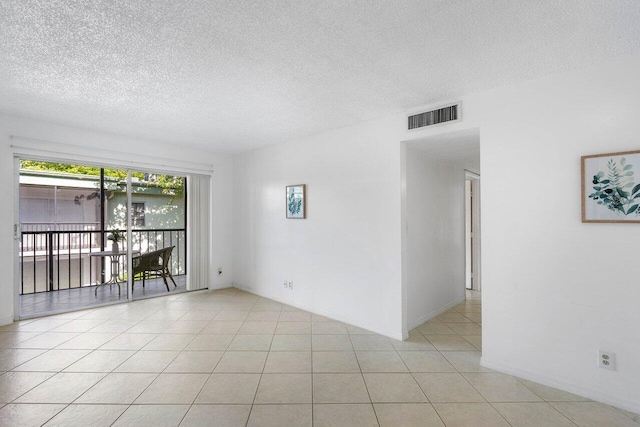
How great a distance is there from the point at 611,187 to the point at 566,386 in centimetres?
155

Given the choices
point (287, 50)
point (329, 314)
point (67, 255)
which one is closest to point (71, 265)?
point (67, 255)

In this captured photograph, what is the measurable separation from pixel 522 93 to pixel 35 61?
389 cm

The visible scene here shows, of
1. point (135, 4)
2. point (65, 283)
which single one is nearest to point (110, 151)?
point (65, 283)

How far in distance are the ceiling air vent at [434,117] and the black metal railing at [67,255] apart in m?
4.85

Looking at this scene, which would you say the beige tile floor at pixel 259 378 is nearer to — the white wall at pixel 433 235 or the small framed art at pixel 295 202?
the white wall at pixel 433 235

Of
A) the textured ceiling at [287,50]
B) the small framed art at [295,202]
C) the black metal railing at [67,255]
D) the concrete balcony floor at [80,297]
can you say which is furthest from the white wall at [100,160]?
the small framed art at [295,202]

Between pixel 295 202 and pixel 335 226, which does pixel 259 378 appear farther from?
pixel 295 202

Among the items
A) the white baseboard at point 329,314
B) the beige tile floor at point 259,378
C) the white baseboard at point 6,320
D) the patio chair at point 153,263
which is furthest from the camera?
the patio chair at point 153,263

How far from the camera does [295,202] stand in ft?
14.4

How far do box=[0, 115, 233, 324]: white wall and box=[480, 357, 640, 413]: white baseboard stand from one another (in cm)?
444

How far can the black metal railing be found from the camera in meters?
5.09

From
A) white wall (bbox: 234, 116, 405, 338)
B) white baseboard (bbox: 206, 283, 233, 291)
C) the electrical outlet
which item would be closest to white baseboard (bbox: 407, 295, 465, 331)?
white wall (bbox: 234, 116, 405, 338)

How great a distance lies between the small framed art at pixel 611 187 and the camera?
2.04m

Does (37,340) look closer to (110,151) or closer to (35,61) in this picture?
(110,151)
